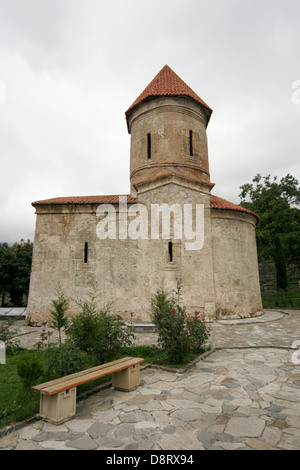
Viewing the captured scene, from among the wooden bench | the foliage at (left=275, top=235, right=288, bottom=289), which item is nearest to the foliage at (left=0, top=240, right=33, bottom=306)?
the wooden bench

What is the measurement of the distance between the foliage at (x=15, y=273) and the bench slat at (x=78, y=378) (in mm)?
13799

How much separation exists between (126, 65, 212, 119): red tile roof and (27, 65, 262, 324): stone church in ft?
0.38

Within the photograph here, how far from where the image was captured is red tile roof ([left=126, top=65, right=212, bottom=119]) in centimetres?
1230

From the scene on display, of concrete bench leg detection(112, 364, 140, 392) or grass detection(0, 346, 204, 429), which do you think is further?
concrete bench leg detection(112, 364, 140, 392)

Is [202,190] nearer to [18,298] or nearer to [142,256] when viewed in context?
[142,256]

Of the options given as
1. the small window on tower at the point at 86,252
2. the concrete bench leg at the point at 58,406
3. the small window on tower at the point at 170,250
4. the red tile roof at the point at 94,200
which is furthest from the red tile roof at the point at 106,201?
the concrete bench leg at the point at 58,406

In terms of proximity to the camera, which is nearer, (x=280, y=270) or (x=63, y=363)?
(x=63, y=363)

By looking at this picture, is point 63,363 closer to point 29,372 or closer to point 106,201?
point 29,372

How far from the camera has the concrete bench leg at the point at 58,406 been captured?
3316 mm

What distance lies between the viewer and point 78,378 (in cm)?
373

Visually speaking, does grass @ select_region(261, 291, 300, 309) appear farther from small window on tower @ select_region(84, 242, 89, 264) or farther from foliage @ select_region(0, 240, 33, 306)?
foliage @ select_region(0, 240, 33, 306)

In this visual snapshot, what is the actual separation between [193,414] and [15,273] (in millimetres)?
15823

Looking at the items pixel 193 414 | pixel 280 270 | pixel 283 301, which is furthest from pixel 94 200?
pixel 280 270
